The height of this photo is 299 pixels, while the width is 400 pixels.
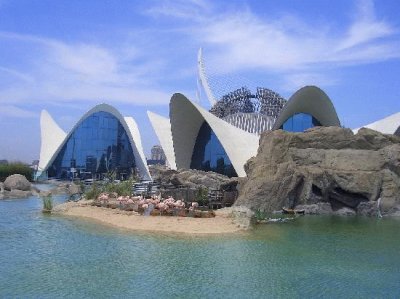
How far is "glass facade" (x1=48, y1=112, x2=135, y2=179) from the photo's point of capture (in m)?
47.9

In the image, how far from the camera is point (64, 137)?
5034 cm

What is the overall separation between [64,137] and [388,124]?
30.4 m

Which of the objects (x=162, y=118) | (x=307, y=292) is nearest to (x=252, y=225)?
(x=307, y=292)

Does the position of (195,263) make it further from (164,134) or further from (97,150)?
(97,150)

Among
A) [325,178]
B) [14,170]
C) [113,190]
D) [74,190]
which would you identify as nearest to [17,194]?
[74,190]

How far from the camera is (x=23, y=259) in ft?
38.0

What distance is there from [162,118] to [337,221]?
2706cm

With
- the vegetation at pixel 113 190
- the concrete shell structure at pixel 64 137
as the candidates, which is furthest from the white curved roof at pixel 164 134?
the vegetation at pixel 113 190

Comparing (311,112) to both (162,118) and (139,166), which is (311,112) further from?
(139,166)

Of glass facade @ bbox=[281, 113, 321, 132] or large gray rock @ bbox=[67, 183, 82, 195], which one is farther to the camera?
glass facade @ bbox=[281, 113, 321, 132]

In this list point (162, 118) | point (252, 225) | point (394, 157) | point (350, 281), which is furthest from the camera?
point (162, 118)

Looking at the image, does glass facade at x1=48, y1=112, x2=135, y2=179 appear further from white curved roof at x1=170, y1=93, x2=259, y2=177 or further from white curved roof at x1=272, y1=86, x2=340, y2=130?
white curved roof at x1=272, y1=86, x2=340, y2=130

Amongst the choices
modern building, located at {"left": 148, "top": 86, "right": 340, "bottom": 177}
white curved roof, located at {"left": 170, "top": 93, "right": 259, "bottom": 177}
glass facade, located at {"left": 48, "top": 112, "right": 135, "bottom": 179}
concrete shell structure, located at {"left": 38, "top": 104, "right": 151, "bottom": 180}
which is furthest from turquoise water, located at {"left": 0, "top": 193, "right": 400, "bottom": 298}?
glass facade, located at {"left": 48, "top": 112, "right": 135, "bottom": 179}

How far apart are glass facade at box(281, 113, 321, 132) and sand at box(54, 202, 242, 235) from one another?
1920cm
